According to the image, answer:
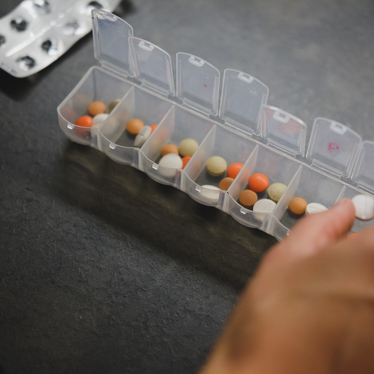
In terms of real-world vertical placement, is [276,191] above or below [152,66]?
below

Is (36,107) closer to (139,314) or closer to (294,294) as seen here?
(139,314)

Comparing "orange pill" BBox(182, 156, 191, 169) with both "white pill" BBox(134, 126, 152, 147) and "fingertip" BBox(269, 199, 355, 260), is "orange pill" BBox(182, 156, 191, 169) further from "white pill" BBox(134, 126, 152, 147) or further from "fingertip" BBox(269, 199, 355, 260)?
"fingertip" BBox(269, 199, 355, 260)

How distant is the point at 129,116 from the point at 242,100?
0.50m

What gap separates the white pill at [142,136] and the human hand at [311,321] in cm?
121

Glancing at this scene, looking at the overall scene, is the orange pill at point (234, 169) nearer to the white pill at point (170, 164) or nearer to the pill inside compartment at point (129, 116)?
the white pill at point (170, 164)

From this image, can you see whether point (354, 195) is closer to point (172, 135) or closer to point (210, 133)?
point (210, 133)

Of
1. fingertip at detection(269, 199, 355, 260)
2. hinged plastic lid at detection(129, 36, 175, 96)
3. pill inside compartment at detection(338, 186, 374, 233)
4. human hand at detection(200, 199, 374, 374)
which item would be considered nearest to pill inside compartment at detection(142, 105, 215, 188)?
hinged plastic lid at detection(129, 36, 175, 96)

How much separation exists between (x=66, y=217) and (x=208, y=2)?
1.39 meters

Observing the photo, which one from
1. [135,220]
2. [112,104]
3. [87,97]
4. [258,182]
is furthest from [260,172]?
[87,97]

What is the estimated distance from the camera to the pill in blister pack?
2.05 meters

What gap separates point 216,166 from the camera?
1.74 metres

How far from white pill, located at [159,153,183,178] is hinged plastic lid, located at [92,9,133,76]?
16.4 inches

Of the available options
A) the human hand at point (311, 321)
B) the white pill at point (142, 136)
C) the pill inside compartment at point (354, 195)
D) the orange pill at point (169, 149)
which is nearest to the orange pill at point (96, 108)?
the white pill at point (142, 136)

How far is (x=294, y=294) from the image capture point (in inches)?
24.5
